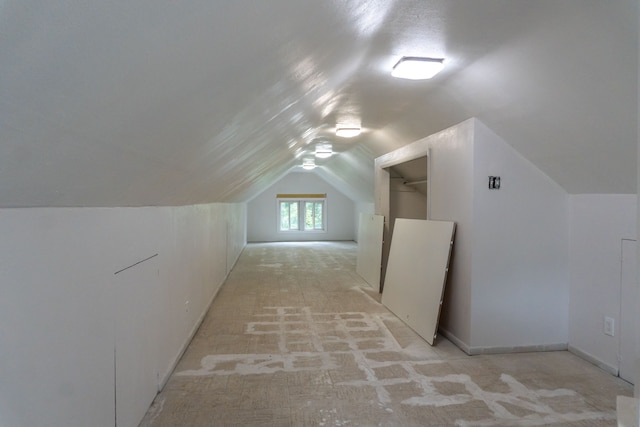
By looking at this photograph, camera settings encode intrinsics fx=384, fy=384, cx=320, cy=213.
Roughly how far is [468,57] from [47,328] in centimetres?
283

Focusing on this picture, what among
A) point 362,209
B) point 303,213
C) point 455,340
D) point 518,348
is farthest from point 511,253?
point 303,213

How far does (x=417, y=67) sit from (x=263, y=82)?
4.43 ft

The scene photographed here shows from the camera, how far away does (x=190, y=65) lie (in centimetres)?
121

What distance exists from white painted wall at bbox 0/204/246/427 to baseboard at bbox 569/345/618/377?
3473mm

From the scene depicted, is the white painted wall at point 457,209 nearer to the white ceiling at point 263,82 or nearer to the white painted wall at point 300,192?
the white ceiling at point 263,82

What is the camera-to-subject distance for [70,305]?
4.81ft

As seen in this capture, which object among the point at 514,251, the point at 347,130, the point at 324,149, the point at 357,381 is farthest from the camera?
the point at 324,149

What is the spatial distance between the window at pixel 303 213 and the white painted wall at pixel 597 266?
10.6m

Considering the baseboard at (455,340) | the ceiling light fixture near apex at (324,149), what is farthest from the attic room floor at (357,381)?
the ceiling light fixture near apex at (324,149)

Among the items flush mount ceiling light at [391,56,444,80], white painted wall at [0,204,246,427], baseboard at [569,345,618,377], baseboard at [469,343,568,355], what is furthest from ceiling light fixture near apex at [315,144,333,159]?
baseboard at [569,345,618,377]

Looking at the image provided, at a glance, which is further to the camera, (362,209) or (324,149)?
(362,209)

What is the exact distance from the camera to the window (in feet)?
44.9

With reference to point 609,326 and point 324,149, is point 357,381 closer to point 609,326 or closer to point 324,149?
point 609,326

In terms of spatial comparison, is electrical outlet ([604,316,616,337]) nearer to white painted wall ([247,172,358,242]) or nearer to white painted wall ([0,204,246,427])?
white painted wall ([0,204,246,427])
